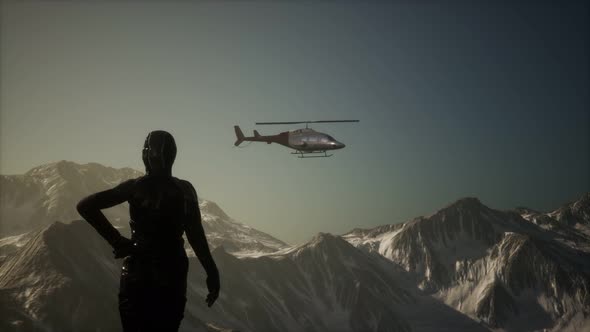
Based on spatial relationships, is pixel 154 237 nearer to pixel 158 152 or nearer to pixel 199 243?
pixel 199 243

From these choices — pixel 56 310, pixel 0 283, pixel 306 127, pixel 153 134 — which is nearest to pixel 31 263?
pixel 0 283

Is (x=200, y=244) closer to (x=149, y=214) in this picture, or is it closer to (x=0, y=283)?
(x=149, y=214)

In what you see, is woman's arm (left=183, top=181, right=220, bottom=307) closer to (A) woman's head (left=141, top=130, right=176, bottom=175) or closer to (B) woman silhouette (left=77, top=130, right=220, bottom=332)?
(B) woman silhouette (left=77, top=130, right=220, bottom=332)

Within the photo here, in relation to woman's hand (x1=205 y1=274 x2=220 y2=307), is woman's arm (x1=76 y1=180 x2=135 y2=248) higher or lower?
higher

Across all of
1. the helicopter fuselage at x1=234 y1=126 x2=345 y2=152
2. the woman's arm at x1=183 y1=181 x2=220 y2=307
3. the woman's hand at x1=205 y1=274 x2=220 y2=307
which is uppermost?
the helicopter fuselage at x1=234 y1=126 x2=345 y2=152

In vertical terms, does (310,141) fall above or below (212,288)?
above

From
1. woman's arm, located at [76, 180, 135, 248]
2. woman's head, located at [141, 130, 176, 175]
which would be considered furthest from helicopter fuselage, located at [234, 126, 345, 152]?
woman's arm, located at [76, 180, 135, 248]

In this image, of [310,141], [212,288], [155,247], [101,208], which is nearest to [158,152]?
[101,208]

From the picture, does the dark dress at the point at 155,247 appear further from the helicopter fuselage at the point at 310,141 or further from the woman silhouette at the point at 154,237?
the helicopter fuselage at the point at 310,141
